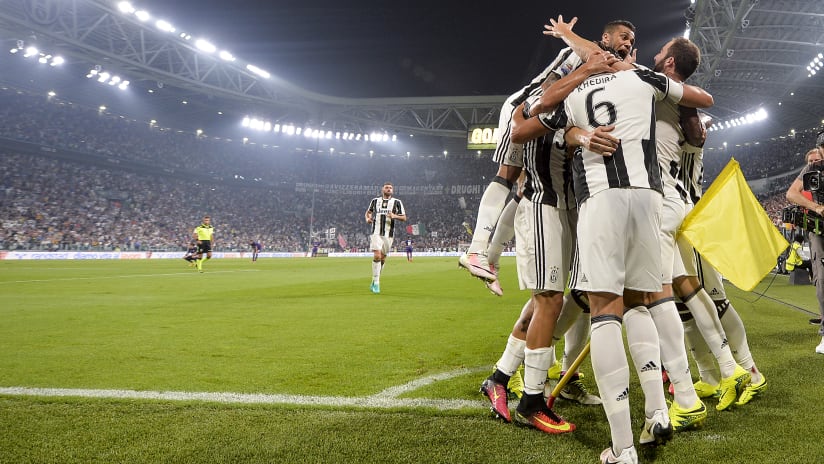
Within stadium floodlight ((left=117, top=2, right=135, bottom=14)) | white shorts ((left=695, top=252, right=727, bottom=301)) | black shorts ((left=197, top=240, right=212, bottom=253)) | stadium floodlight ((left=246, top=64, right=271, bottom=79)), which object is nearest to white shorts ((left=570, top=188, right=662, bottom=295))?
white shorts ((left=695, top=252, right=727, bottom=301))

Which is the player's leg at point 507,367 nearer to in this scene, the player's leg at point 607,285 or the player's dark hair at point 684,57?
the player's leg at point 607,285

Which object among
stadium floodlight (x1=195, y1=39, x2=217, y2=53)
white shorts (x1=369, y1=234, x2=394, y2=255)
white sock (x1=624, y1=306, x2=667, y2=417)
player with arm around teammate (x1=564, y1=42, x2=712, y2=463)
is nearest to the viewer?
player with arm around teammate (x1=564, y1=42, x2=712, y2=463)

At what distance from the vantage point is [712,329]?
138 inches

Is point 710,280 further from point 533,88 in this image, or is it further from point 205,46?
point 205,46

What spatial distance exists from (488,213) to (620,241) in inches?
48.4

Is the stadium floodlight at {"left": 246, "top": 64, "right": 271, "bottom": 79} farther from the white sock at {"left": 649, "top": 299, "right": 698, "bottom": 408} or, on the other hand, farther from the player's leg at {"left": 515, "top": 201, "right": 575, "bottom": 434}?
the white sock at {"left": 649, "top": 299, "right": 698, "bottom": 408}

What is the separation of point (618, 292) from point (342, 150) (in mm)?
61803

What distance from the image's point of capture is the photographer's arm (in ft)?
16.7

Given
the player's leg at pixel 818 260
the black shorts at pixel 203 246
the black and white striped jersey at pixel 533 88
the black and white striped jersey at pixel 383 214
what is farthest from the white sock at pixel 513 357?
the black shorts at pixel 203 246

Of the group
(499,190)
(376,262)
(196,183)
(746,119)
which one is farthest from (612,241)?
(746,119)

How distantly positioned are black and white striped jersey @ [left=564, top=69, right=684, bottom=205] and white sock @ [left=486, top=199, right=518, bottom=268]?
1.11 m

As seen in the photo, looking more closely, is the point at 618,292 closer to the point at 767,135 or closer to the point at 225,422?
the point at 225,422

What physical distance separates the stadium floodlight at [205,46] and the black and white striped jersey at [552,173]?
33.2 meters

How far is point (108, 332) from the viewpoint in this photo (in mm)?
5883
